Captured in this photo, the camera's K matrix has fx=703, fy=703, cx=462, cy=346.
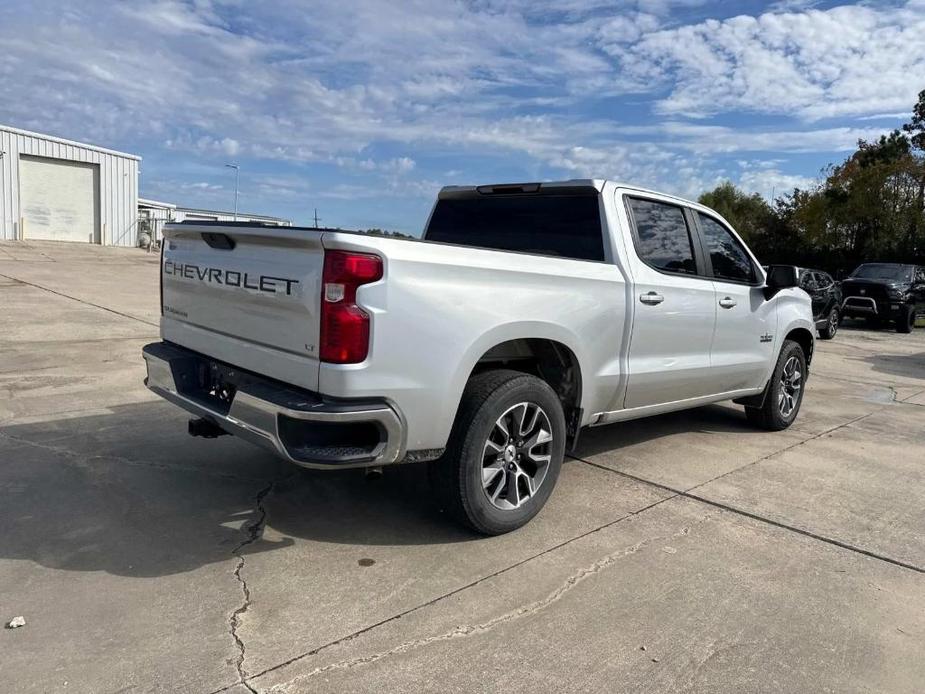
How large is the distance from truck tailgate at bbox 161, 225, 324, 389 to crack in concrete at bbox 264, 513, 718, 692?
114 cm

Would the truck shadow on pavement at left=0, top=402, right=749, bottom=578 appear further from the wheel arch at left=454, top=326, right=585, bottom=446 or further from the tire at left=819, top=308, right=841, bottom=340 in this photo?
the tire at left=819, top=308, right=841, bottom=340

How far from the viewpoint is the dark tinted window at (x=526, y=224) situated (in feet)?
Answer: 14.9

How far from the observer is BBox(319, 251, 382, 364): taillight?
3010 millimetres

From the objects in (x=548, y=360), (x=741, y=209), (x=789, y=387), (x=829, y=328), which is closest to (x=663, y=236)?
(x=548, y=360)

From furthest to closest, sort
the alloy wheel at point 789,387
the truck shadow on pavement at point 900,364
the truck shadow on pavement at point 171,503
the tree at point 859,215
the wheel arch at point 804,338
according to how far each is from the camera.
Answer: the tree at point 859,215
the truck shadow on pavement at point 900,364
the wheel arch at point 804,338
the alloy wheel at point 789,387
the truck shadow on pavement at point 171,503

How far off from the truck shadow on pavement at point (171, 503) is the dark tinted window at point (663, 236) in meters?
2.16

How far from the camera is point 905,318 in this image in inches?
749

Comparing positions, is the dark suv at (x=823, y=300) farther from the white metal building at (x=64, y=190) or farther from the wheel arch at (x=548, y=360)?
the white metal building at (x=64, y=190)

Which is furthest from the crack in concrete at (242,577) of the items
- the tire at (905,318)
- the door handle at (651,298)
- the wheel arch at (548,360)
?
the tire at (905,318)

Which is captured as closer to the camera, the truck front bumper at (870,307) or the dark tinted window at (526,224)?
the dark tinted window at (526,224)

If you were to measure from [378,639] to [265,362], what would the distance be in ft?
4.55

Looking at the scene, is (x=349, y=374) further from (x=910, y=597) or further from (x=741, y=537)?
(x=910, y=597)

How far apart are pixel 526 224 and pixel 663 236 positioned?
3.20 ft

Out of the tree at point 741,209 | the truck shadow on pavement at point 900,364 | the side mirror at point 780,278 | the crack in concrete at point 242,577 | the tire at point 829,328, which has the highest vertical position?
the tree at point 741,209
